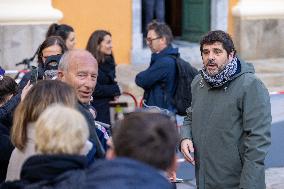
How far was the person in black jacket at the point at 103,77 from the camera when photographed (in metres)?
7.18

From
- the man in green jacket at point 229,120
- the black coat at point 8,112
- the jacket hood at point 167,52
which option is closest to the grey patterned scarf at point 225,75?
the man in green jacket at point 229,120

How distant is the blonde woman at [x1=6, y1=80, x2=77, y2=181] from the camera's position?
3398 millimetres

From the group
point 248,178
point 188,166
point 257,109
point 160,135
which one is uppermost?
point 160,135

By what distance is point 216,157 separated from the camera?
4633mm

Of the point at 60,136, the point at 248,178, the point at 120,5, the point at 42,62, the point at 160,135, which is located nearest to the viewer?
the point at 160,135

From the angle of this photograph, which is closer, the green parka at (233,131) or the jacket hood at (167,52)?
the green parka at (233,131)

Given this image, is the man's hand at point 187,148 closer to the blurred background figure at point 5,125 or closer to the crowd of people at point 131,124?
the crowd of people at point 131,124

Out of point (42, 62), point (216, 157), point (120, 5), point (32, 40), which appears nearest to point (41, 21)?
point (32, 40)

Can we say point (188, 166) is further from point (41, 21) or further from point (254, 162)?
point (41, 21)

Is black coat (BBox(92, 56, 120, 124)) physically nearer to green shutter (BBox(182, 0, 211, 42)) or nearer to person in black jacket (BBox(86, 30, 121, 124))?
person in black jacket (BBox(86, 30, 121, 124))

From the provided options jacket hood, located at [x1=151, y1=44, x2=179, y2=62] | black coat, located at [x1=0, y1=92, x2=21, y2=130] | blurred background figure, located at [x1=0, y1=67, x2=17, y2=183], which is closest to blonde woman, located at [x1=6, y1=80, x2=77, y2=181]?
blurred background figure, located at [x1=0, y1=67, x2=17, y2=183]

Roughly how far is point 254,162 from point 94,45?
326cm

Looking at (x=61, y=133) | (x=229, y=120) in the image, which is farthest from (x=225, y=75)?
(x=61, y=133)

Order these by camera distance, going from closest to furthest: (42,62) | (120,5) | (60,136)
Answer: (60,136) < (42,62) < (120,5)
